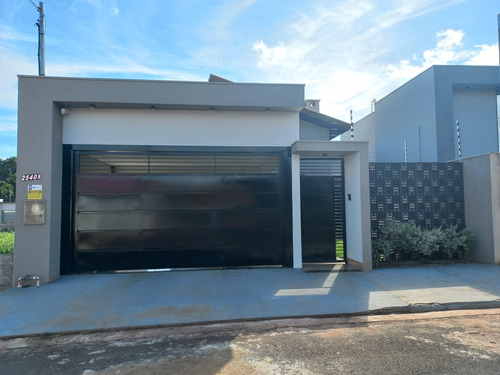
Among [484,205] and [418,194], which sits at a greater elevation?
[418,194]

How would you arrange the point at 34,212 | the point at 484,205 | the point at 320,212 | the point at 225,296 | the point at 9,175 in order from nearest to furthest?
the point at 225,296, the point at 34,212, the point at 484,205, the point at 320,212, the point at 9,175

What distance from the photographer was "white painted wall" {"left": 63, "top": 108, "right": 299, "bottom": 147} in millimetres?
7468

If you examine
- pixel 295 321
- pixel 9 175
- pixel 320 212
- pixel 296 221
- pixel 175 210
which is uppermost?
pixel 9 175


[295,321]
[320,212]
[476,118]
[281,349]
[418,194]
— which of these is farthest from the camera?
[476,118]

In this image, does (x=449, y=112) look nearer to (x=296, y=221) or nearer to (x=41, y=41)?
(x=296, y=221)

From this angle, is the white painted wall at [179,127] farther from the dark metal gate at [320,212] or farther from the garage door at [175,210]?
the dark metal gate at [320,212]

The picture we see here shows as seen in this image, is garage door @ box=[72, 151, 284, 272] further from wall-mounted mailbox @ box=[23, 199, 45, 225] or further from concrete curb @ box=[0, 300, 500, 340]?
concrete curb @ box=[0, 300, 500, 340]

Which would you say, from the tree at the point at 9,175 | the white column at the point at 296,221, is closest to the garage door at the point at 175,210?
the white column at the point at 296,221

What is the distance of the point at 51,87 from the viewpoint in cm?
691

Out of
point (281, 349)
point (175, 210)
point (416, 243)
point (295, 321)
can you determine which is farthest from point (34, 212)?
point (416, 243)

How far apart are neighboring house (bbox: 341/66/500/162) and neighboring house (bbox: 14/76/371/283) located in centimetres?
804

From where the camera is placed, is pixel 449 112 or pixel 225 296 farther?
pixel 449 112

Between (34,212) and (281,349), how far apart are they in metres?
5.80

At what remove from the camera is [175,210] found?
7.63m
